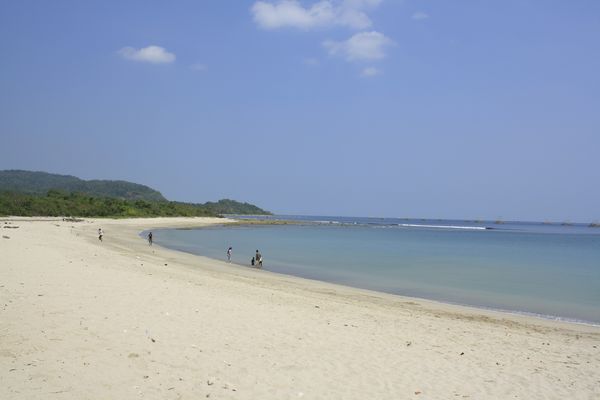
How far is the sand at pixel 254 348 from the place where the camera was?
20.7 ft

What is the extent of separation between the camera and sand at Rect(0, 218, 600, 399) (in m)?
6.31

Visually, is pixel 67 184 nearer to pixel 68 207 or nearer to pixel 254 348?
pixel 68 207

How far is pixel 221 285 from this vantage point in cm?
1593

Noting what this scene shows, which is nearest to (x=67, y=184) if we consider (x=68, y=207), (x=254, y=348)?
(x=68, y=207)

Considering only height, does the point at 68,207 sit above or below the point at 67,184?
below

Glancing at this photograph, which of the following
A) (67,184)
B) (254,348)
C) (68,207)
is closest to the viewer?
(254,348)

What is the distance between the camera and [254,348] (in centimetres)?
820

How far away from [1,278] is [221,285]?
6.35m

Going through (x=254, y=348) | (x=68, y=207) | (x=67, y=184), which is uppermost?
(x=67, y=184)

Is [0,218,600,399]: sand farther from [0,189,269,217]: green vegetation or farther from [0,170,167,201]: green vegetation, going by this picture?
[0,170,167,201]: green vegetation

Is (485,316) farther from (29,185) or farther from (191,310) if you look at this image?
(29,185)

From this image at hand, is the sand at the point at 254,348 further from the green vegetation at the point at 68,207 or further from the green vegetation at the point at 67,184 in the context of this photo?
the green vegetation at the point at 67,184

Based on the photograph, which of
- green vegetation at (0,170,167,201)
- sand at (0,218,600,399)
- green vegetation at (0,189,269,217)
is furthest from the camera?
green vegetation at (0,170,167,201)

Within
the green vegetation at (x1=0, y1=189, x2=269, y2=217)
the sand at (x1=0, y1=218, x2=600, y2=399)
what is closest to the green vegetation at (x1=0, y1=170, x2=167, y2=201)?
the green vegetation at (x1=0, y1=189, x2=269, y2=217)
